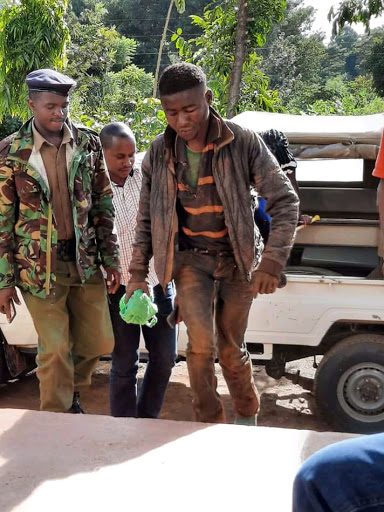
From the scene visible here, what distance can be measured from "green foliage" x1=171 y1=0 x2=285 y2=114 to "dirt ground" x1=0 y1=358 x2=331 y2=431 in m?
4.95

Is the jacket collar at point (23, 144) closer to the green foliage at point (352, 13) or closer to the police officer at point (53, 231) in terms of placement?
the police officer at point (53, 231)

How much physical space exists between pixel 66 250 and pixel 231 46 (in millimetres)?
7425

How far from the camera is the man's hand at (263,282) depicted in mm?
3141

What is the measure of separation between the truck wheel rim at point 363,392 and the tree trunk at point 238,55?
18.8ft

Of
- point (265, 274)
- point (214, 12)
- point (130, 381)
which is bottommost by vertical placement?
point (130, 381)

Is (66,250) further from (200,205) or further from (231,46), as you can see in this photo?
(231,46)

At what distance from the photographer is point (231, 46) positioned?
10.2m

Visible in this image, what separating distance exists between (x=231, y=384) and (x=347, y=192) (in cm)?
335

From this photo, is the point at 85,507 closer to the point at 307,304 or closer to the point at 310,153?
the point at 307,304

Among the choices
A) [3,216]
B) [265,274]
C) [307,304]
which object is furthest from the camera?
[307,304]

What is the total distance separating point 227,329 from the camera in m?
3.46

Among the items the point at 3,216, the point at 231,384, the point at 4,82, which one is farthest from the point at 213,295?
the point at 4,82

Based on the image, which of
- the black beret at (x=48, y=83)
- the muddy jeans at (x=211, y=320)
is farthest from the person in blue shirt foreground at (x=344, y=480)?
the black beret at (x=48, y=83)

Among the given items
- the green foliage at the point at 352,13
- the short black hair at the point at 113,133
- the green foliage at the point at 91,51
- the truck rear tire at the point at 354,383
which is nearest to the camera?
the short black hair at the point at 113,133
